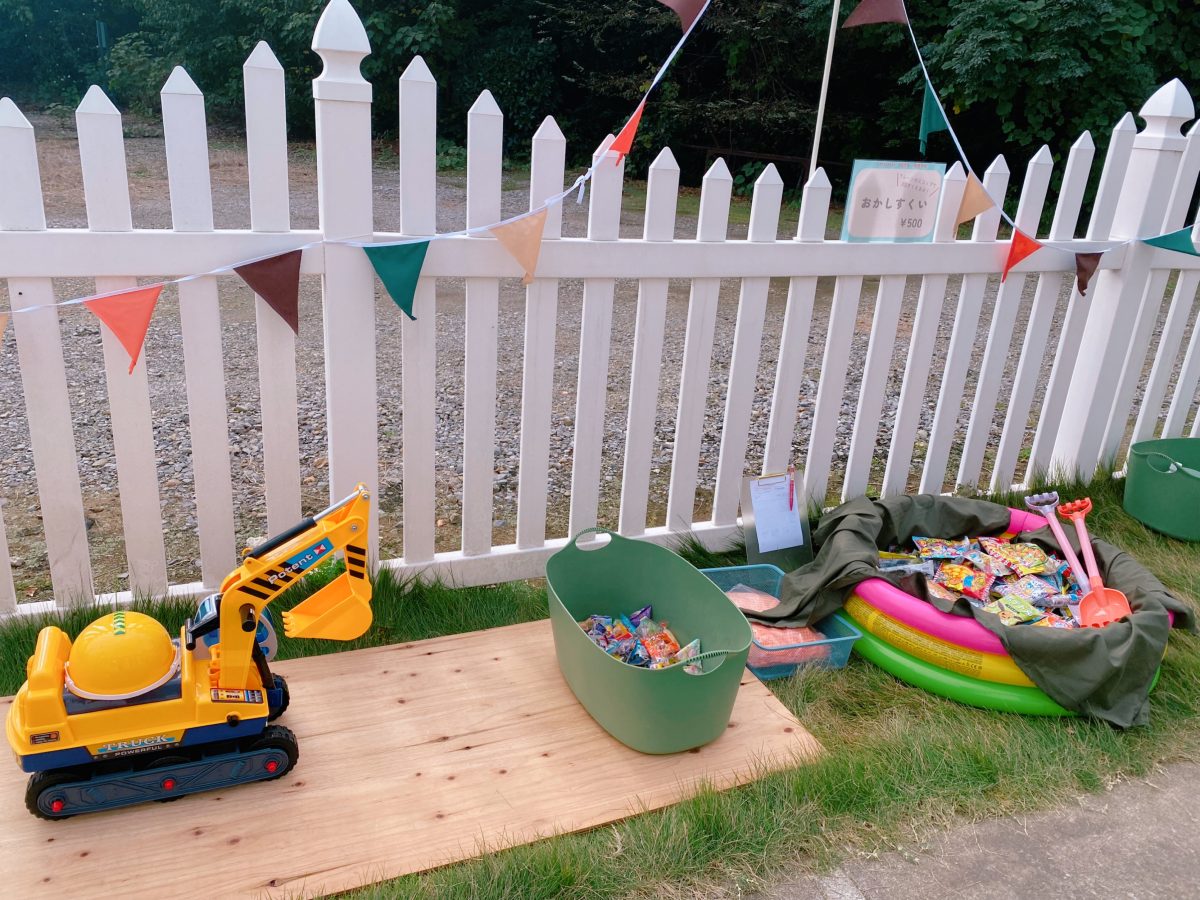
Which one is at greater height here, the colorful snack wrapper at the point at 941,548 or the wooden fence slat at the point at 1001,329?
the wooden fence slat at the point at 1001,329

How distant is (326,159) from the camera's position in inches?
106

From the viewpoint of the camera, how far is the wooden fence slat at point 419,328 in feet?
8.89

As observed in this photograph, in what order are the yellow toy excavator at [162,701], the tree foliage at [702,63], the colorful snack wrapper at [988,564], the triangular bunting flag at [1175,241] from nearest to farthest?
the yellow toy excavator at [162,701] → the colorful snack wrapper at [988,564] → the triangular bunting flag at [1175,241] → the tree foliage at [702,63]

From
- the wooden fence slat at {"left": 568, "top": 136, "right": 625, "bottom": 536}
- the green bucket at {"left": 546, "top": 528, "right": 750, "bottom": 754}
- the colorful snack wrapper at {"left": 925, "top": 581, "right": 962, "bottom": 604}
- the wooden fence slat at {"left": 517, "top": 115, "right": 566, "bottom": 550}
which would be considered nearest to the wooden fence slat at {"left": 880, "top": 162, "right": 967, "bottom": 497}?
the colorful snack wrapper at {"left": 925, "top": 581, "right": 962, "bottom": 604}

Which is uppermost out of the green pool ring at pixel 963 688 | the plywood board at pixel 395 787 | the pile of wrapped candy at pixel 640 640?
the pile of wrapped candy at pixel 640 640

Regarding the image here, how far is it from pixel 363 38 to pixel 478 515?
1.57 m

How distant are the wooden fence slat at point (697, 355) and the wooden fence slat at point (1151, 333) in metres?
2.23

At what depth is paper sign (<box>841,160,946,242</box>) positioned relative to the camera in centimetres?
342

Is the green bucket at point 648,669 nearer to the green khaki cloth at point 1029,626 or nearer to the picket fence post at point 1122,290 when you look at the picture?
the green khaki cloth at point 1029,626

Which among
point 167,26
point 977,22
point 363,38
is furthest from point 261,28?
point 363,38

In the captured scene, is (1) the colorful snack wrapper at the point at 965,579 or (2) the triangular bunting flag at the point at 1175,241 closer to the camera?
(1) the colorful snack wrapper at the point at 965,579

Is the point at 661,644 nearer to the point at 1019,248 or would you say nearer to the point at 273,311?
the point at 273,311

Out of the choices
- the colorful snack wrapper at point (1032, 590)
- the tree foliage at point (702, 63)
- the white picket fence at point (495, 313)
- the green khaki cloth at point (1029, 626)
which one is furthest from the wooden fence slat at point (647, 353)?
the tree foliage at point (702, 63)

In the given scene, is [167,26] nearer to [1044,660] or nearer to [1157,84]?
[1157,84]
